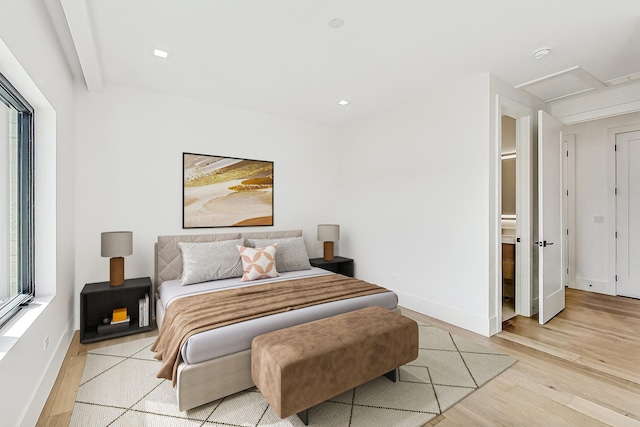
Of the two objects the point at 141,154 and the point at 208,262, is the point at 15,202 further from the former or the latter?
the point at 208,262

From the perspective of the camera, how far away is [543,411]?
6.48ft

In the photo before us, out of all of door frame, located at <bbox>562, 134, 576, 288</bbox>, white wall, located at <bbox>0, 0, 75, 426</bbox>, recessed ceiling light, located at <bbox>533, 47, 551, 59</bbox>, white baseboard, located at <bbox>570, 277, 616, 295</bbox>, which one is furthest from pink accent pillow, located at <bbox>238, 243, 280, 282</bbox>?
white baseboard, located at <bbox>570, 277, 616, 295</bbox>

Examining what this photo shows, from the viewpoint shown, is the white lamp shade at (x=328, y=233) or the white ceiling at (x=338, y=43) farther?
the white lamp shade at (x=328, y=233)

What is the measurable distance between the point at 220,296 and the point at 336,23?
233 cm

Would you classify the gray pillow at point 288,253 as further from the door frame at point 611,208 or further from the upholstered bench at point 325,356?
the door frame at point 611,208

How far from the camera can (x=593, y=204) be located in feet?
15.5

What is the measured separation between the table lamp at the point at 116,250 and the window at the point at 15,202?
2.46 feet

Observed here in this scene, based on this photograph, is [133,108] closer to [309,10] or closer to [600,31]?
[309,10]

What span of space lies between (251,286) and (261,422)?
1290mm

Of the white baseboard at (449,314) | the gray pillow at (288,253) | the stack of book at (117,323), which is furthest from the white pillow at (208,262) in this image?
the white baseboard at (449,314)

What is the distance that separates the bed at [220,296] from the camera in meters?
1.98

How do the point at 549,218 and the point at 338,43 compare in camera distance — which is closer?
the point at 338,43

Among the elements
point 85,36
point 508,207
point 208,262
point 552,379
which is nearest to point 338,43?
point 85,36

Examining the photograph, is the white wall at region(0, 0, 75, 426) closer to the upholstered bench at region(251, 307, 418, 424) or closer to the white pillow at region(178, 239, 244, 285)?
the white pillow at region(178, 239, 244, 285)
